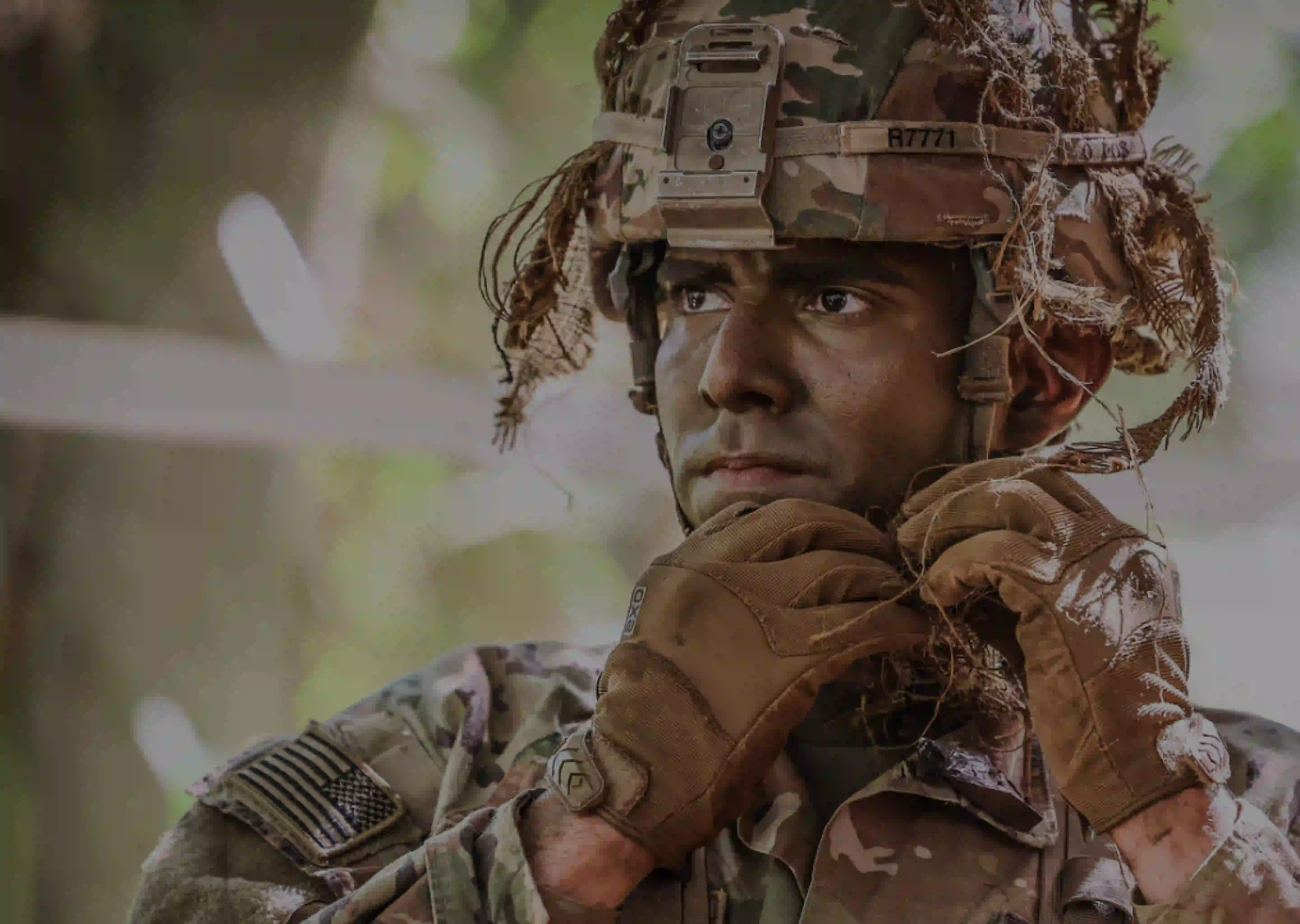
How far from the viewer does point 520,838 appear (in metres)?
1.69

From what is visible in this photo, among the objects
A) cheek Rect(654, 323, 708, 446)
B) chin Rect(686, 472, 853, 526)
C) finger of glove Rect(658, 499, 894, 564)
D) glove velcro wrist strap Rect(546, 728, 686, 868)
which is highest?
cheek Rect(654, 323, 708, 446)

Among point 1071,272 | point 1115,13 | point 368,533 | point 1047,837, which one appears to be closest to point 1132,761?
point 1047,837

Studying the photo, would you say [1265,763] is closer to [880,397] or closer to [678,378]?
[880,397]

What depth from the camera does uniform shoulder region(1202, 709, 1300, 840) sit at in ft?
6.19

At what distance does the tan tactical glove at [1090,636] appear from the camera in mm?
1604

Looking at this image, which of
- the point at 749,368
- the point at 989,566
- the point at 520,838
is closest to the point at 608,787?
the point at 520,838

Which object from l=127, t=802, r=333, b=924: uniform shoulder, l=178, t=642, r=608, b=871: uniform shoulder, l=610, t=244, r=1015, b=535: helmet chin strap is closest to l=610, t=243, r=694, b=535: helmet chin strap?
l=610, t=244, r=1015, b=535: helmet chin strap

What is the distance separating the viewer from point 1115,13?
7.42 feet

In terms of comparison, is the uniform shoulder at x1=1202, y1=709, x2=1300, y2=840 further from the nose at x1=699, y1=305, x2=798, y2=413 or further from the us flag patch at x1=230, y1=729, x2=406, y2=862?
the us flag patch at x1=230, y1=729, x2=406, y2=862

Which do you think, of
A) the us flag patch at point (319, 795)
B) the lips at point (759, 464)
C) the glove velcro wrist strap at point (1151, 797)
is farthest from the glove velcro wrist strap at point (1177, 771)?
the us flag patch at point (319, 795)

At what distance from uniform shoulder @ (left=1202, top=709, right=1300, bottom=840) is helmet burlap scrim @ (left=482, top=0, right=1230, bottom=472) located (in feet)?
1.20

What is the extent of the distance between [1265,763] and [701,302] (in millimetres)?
866

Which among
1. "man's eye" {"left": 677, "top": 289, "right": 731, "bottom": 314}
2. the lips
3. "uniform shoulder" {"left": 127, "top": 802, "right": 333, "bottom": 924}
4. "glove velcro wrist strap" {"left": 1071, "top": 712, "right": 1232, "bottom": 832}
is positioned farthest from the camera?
"man's eye" {"left": 677, "top": 289, "right": 731, "bottom": 314}

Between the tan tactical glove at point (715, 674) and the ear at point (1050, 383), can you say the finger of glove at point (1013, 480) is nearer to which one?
the tan tactical glove at point (715, 674)
